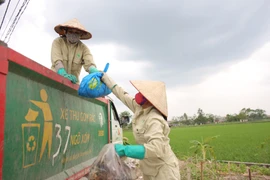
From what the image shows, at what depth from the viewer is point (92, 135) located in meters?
3.04

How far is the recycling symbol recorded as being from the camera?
162 cm

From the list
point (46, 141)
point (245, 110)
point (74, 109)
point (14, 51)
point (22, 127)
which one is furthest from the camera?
point (245, 110)

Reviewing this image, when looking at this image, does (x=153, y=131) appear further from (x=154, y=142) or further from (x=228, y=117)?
(x=228, y=117)

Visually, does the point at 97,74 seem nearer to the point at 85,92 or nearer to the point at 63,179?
the point at 85,92

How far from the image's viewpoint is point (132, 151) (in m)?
1.70

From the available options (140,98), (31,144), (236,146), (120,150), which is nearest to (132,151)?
(120,150)

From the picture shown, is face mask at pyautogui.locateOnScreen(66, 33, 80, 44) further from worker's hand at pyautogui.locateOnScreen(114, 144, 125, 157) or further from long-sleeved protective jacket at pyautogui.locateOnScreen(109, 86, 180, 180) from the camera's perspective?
worker's hand at pyautogui.locateOnScreen(114, 144, 125, 157)

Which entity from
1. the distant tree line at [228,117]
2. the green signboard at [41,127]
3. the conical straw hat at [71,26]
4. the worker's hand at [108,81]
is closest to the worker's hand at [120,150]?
the green signboard at [41,127]

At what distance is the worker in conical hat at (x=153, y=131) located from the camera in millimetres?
1745

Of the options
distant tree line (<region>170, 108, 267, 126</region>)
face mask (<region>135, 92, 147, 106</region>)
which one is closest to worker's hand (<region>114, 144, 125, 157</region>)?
face mask (<region>135, 92, 147, 106</region>)

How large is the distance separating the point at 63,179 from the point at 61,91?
31.5 inches

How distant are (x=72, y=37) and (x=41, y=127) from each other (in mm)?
1529

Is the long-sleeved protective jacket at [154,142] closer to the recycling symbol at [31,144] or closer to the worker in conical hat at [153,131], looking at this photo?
the worker in conical hat at [153,131]

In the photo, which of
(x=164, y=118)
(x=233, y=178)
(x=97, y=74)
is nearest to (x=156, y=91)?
(x=164, y=118)
